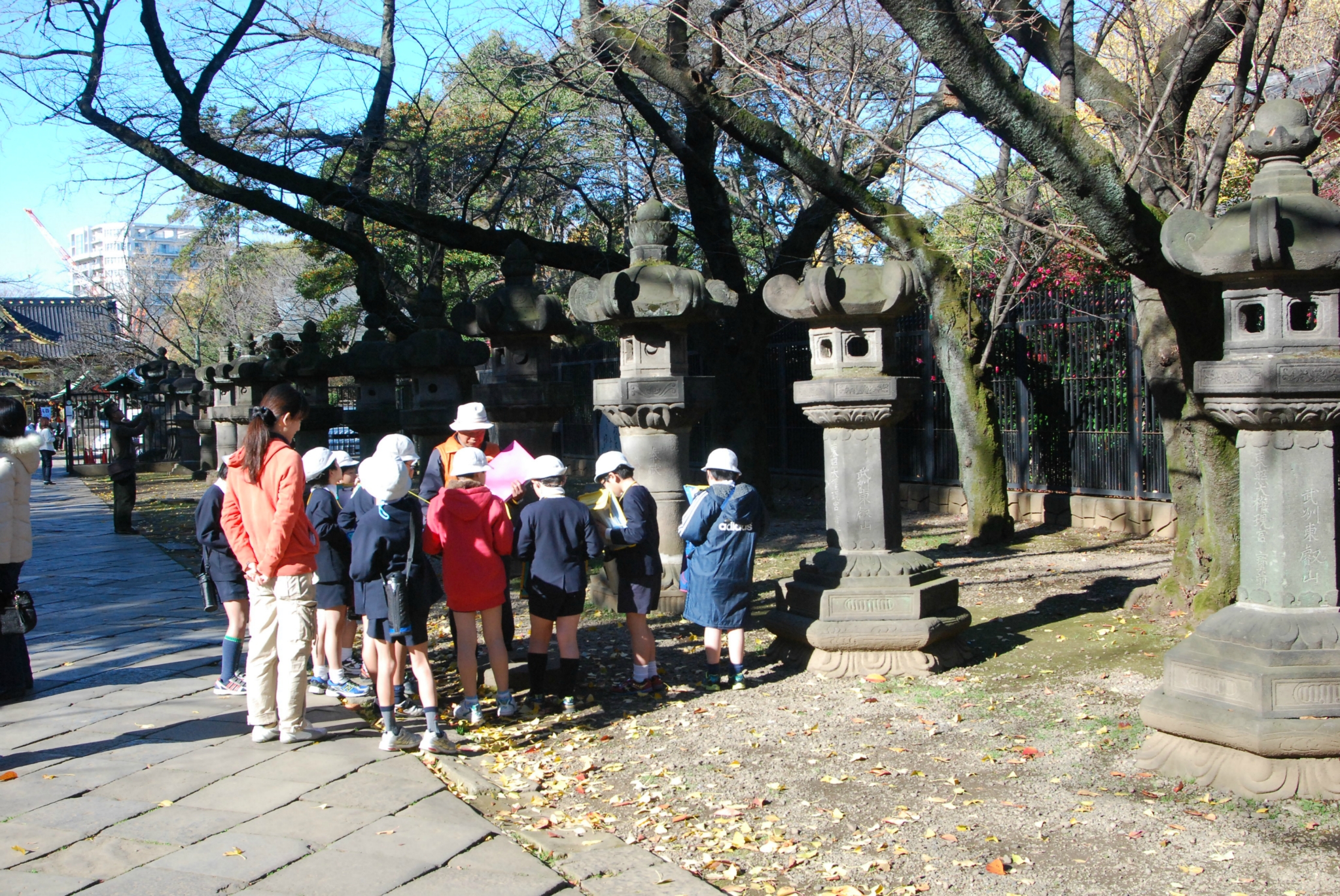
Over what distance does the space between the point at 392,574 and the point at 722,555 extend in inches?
81.6

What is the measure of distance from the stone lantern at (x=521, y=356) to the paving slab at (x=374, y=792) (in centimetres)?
507

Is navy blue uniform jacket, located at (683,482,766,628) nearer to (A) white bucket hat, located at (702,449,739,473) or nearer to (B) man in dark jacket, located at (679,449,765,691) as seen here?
(B) man in dark jacket, located at (679,449,765,691)

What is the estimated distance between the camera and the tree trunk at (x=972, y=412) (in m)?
11.4

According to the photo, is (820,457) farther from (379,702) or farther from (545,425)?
(379,702)

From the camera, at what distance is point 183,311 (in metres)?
33.1

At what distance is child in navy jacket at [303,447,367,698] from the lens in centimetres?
623

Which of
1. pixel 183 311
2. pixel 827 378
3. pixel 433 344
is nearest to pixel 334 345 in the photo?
pixel 183 311

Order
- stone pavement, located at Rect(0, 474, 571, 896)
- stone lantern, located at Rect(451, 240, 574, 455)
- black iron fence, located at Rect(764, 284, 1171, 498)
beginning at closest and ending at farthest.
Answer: stone pavement, located at Rect(0, 474, 571, 896)
stone lantern, located at Rect(451, 240, 574, 455)
black iron fence, located at Rect(764, 284, 1171, 498)

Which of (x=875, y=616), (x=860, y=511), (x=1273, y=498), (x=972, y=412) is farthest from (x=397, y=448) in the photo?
(x=972, y=412)

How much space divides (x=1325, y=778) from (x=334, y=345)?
2338 centimetres

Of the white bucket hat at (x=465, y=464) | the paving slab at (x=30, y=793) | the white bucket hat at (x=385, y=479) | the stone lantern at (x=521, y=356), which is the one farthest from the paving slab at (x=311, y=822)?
the stone lantern at (x=521, y=356)

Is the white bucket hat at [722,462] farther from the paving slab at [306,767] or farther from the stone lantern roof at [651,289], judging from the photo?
the paving slab at [306,767]

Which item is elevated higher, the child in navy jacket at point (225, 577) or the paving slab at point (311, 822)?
the child in navy jacket at point (225, 577)

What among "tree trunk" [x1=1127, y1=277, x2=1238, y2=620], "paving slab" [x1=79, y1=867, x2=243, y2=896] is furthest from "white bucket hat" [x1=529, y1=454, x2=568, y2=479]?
"tree trunk" [x1=1127, y1=277, x2=1238, y2=620]
